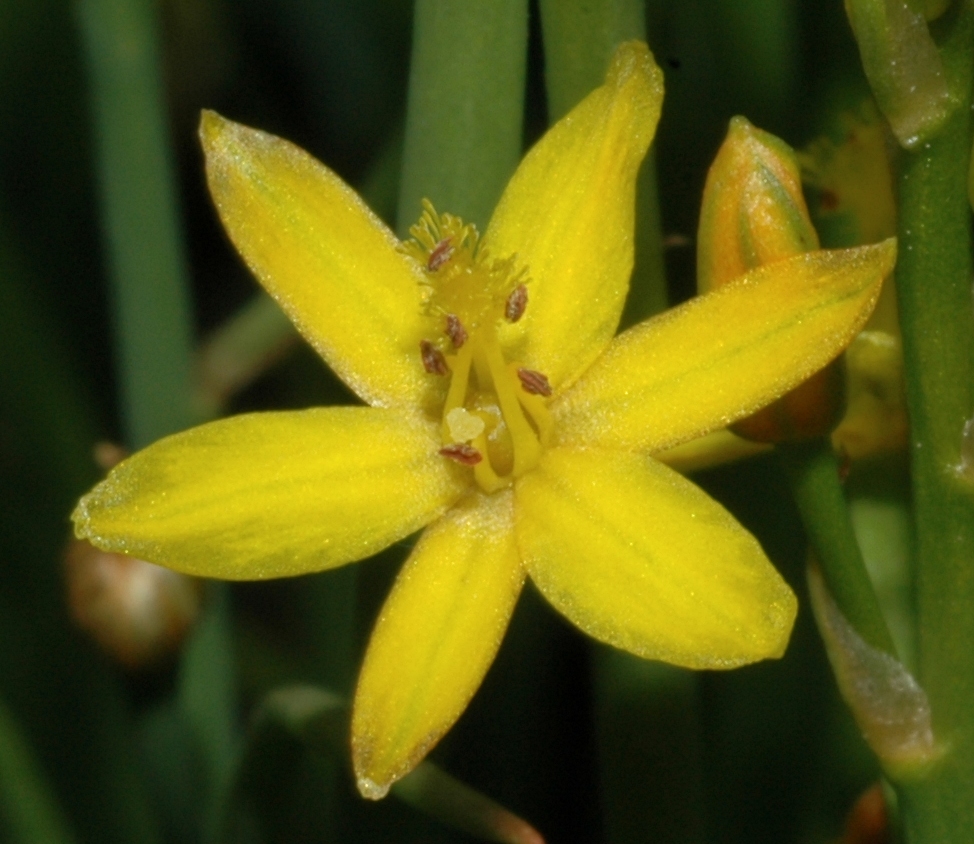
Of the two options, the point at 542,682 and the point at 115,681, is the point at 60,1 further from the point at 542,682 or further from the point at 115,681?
the point at 542,682

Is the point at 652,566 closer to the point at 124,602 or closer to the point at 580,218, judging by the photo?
the point at 580,218

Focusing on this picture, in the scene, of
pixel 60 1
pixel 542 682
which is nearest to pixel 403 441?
pixel 542 682

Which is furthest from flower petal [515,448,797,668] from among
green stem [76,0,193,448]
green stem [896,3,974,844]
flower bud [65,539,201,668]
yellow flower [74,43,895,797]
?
green stem [76,0,193,448]

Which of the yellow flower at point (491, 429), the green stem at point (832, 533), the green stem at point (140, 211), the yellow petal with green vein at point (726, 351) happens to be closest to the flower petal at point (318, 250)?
the yellow flower at point (491, 429)

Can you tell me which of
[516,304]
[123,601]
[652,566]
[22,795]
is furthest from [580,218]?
[22,795]

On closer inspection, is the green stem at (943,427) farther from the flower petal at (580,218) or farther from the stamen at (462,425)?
the stamen at (462,425)

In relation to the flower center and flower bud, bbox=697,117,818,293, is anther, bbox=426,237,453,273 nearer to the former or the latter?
the flower center

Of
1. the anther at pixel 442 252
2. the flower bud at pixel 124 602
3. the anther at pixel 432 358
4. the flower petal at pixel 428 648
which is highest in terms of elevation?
the anther at pixel 442 252
